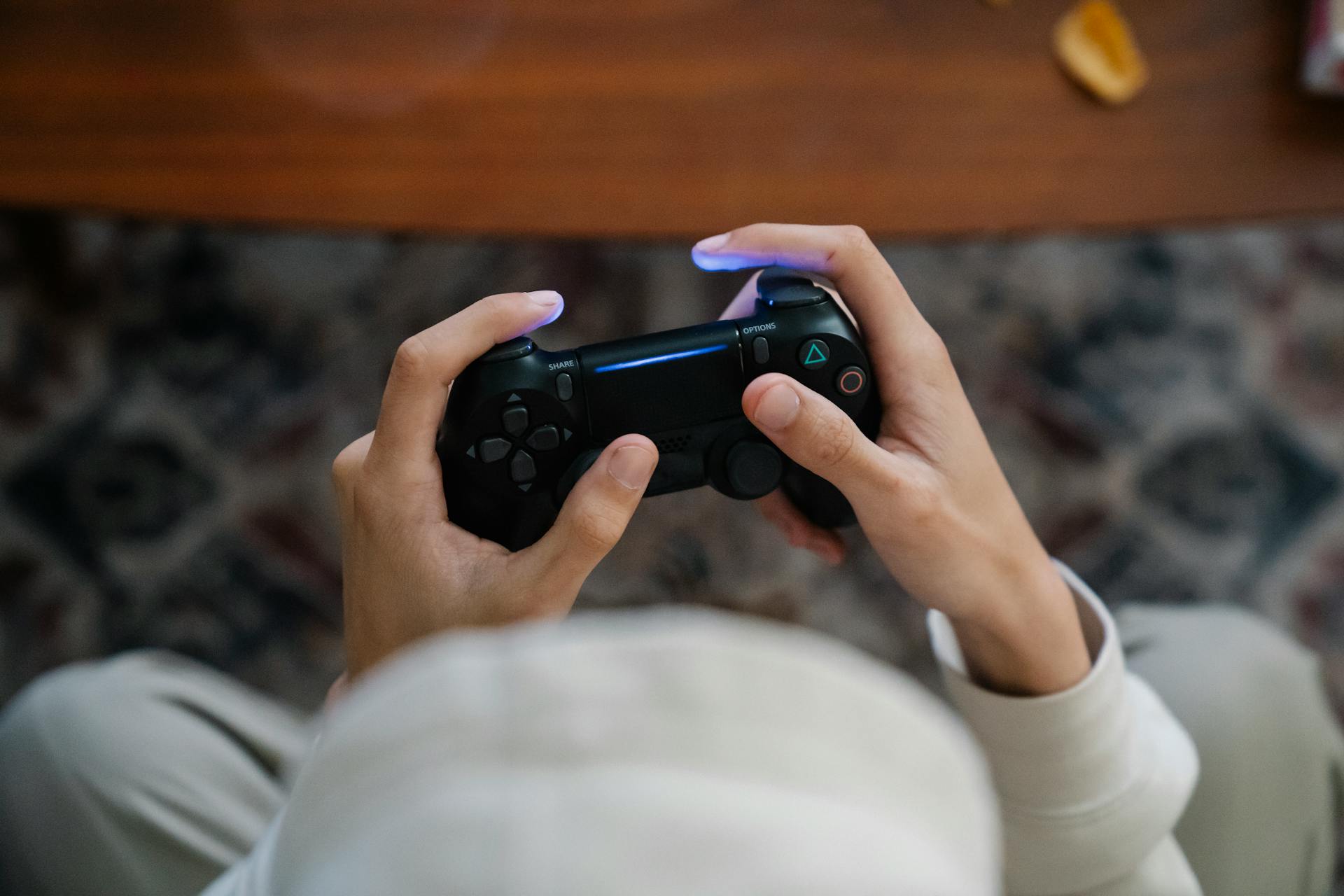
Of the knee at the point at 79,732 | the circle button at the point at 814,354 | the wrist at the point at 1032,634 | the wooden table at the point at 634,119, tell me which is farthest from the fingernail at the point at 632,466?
the knee at the point at 79,732

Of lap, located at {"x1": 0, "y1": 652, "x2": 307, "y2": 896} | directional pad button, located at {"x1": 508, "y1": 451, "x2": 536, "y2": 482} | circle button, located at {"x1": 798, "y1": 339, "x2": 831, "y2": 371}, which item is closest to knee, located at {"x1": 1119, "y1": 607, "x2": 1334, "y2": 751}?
circle button, located at {"x1": 798, "y1": 339, "x2": 831, "y2": 371}

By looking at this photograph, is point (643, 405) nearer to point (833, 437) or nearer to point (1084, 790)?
point (833, 437)

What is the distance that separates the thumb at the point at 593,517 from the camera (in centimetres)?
51

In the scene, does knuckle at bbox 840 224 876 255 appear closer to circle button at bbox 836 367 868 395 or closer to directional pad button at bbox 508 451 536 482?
circle button at bbox 836 367 868 395

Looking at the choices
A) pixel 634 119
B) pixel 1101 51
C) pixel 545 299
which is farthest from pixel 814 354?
pixel 1101 51

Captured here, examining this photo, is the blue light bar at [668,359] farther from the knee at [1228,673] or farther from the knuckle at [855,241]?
the knee at [1228,673]

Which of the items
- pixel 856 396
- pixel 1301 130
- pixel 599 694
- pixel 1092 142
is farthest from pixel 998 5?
pixel 599 694

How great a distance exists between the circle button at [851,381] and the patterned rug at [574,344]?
22.3 inches

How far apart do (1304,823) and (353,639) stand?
0.67 m

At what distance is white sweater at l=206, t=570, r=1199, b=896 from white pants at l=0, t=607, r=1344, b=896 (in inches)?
22.0

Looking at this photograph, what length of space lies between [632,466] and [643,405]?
0.20ft

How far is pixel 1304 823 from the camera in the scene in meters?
0.74

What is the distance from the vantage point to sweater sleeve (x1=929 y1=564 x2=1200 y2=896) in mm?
583

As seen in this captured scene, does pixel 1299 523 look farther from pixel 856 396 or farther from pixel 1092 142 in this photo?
pixel 856 396
